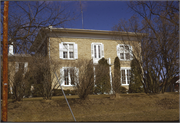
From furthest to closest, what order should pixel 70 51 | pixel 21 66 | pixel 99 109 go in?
pixel 70 51 → pixel 99 109 → pixel 21 66

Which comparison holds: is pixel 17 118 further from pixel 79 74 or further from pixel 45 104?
pixel 79 74

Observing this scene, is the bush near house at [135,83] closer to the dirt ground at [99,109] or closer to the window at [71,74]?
the dirt ground at [99,109]

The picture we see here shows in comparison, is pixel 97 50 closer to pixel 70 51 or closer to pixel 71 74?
pixel 70 51

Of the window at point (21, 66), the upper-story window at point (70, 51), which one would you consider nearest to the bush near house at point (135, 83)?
the upper-story window at point (70, 51)

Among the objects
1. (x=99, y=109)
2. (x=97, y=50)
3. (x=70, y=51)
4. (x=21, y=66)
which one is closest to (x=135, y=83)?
(x=97, y=50)

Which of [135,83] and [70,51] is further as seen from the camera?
→ [70,51]

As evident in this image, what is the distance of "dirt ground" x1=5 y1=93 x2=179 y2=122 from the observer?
1072 centimetres

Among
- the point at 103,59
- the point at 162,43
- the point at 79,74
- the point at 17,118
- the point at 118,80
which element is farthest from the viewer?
the point at 103,59

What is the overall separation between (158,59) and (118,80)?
4.05m

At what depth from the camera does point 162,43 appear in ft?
51.9

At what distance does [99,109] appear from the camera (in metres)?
13.0

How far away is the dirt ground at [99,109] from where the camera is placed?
10.7m

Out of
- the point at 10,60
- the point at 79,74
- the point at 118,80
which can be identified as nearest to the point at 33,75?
the point at 10,60

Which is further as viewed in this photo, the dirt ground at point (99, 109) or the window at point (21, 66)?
the window at point (21, 66)
